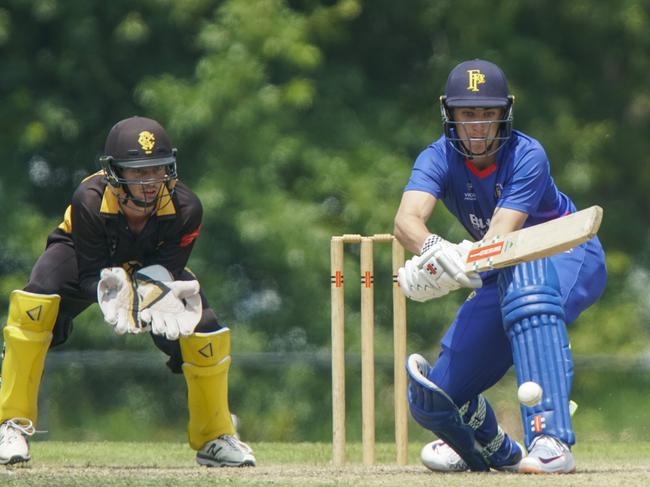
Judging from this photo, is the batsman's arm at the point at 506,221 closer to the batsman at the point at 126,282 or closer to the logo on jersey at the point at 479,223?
the logo on jersey at the point at 479,223

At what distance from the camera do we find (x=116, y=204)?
18.6 feet

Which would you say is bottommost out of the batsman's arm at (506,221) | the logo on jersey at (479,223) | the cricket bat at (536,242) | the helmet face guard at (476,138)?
the cricket bat at (536,242)

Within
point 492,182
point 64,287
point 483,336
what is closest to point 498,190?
point 492,182

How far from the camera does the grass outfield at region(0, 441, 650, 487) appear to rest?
4.71 m

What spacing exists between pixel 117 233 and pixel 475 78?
1.38m

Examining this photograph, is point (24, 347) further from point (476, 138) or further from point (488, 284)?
point (476, 138)

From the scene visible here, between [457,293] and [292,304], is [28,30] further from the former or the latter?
[457,293]

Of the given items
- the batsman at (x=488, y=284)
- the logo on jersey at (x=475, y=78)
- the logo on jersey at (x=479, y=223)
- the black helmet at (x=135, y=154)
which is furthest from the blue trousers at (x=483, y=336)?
the black helmet at (x=135, y=154)

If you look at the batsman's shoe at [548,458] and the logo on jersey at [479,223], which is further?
the logo on jersey at [479,223]

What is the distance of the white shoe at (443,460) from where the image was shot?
5.58 meters

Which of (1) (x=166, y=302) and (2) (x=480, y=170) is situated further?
(1) (x=166, y=302)

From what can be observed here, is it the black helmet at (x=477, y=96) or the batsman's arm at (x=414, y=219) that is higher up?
the black helmet at (x=477, y=96)

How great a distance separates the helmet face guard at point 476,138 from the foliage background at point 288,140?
4.63 metres

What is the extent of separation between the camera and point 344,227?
421 inches
